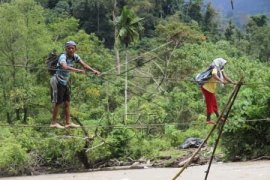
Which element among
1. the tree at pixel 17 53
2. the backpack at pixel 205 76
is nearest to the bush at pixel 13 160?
the tree at pixel 17 53

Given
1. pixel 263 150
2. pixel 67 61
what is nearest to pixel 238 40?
pixel 263 150

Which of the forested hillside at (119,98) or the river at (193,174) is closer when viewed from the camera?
the river at (193,174)

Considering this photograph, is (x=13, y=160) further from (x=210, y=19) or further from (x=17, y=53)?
(x=210, y=19)

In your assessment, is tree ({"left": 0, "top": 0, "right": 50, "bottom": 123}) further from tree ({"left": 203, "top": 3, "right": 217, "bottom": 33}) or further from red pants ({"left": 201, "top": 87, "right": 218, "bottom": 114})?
tree ({"left": 203, "top": 3, "right": 217, "bottom": 33})

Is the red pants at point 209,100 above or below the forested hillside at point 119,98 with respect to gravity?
above

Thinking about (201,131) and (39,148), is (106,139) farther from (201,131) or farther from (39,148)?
(201,131)

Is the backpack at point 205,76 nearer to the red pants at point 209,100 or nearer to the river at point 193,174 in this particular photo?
the red pants at point 209,100

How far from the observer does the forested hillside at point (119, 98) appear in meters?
11.0

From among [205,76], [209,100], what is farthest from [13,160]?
[205,76]

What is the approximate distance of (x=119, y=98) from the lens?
24203 mm

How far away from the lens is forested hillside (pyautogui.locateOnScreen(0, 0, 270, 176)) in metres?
11.0

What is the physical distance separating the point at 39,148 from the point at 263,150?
22.6 ft

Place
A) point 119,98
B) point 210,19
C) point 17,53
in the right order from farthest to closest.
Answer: point 210,19 < point 119,98 < point 17,53

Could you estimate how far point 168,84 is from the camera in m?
25.4
